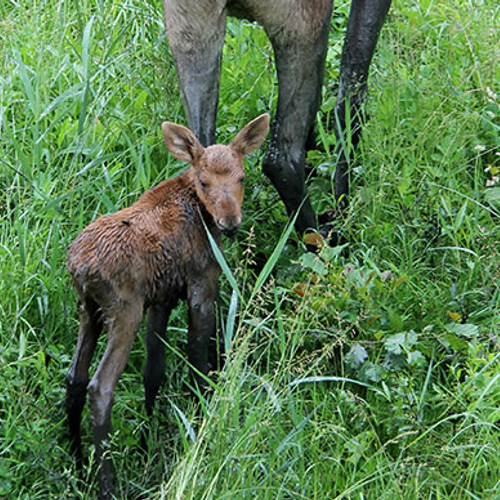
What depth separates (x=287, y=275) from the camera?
5707mm

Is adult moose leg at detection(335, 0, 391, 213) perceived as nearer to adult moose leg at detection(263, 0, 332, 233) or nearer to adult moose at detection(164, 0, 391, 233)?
adult moose at detection(164, 0, 391, 233)

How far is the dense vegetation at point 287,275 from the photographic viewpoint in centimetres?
443

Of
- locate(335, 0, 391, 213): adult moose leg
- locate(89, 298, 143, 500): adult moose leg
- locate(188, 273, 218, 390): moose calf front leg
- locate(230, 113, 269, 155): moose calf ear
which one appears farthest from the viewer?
locate(335, 0, 391, 213): adult moose leg

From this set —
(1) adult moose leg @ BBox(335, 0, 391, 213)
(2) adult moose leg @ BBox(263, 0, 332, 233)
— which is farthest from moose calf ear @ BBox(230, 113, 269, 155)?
(1) adult moose leg @ BBox(335, 0, 391, 213)

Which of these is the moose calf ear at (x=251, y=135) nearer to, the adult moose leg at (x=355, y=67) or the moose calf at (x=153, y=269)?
the moose calf at (x=153, y=269)

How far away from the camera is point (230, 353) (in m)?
4.34

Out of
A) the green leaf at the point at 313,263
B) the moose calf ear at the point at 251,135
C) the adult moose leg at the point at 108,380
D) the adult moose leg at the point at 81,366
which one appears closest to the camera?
the adult moose leg at the point at 108,380

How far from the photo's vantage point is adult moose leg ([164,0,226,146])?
5215mm

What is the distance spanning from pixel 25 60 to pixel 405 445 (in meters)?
3.41

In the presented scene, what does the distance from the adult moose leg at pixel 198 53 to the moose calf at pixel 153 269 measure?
1.74ft

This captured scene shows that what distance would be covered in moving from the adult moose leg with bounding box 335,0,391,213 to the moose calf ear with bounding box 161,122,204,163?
1.26 meters

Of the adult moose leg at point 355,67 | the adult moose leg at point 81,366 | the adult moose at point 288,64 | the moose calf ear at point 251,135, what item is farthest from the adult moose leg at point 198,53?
the adult moose leg at point 81,366

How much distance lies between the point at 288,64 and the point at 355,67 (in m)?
0.64

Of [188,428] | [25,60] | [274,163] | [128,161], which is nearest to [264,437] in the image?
[188,428]
